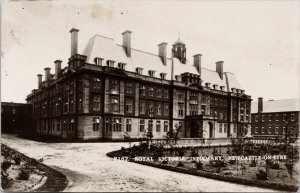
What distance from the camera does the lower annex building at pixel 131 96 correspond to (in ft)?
112

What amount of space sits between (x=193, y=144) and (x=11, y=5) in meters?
21.3

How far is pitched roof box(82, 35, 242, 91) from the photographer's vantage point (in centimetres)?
3612

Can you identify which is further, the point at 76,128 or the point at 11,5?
the point at 76,128

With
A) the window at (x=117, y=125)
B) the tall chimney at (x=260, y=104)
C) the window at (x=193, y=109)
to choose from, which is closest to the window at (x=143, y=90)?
the window at (x=117, y=125)

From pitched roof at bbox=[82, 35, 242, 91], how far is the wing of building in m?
14.9

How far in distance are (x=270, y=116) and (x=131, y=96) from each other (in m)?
39.7

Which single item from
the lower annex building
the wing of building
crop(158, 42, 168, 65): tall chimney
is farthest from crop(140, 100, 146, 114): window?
the wing of building

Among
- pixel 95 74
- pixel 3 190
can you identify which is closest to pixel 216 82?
pixel 95 74

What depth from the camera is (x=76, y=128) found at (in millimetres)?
33969

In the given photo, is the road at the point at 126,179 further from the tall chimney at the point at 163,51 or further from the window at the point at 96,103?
the tall chimney at the point at 163,51

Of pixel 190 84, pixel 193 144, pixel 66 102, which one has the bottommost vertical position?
pixel 193 144

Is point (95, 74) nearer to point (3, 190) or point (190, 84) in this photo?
point (190, 84)

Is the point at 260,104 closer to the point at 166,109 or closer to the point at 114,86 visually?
the point at 166,109

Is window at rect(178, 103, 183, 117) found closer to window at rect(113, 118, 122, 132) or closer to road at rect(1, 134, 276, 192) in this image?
window at rect(113, 118, 122, 132)
